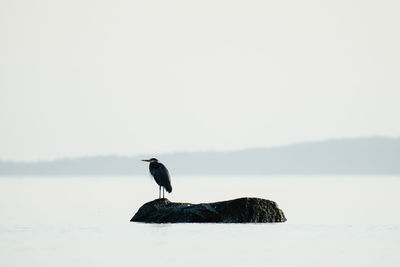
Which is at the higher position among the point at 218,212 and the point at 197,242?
the point at 218,212

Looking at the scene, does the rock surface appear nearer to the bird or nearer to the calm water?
the calm water

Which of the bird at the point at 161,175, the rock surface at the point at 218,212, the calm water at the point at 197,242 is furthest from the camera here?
the bird at the point at 161,175

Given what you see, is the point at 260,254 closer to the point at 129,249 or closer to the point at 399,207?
the point at 129,249

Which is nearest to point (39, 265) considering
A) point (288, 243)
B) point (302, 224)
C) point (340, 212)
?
point (288, 243)

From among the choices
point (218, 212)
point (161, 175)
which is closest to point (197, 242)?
point (218, 212)

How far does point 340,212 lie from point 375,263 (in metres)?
16.2

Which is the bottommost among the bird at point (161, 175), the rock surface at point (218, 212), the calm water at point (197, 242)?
the calm water at point (197, 242)

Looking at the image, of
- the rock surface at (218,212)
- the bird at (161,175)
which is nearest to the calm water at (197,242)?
the rock surface at (218,212)

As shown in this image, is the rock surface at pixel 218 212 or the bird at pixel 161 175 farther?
the bird at pixel 161 175

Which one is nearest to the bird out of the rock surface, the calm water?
the calm water

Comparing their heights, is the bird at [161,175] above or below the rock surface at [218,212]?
above

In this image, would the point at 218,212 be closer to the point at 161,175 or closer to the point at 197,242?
the point at 161,175

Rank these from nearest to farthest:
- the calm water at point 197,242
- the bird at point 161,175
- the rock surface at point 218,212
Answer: the calm water at point 197,242 < the rock surface at point 218,212 < the bird at point 161,175

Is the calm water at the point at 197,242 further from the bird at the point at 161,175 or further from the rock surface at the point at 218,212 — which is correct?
the bird at the point at 161,175
